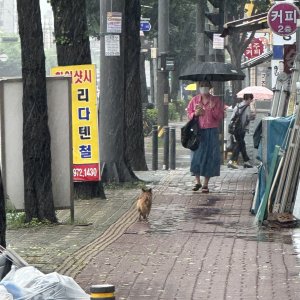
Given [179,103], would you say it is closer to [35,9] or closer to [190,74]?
[190,74]

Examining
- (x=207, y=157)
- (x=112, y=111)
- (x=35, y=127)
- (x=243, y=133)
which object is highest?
(x=35, y=127)

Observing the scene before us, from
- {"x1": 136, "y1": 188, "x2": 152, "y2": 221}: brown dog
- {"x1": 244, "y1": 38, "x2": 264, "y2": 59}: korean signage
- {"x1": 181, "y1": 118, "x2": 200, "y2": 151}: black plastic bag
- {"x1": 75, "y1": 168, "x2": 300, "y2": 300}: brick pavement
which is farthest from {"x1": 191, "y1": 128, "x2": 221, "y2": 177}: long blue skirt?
{"x1": 244, "y1": 38, "x2": 264, "y2": 59}: korean signage

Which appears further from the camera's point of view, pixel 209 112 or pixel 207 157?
pixel 207 157

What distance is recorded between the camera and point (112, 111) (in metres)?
20.8

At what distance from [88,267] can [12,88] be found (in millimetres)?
4304

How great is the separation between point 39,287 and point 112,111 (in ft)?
42.7

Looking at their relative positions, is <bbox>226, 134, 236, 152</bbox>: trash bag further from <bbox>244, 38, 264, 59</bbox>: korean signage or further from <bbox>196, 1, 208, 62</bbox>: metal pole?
<bbox>244, 38, 264, 59</bbox>: korean signage

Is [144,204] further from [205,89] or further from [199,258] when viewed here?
[205,89]

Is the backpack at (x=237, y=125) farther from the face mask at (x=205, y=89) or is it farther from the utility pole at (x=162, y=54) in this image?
the face mask at (x=205, y=89)

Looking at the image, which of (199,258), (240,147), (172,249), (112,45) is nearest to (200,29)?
(240,147)

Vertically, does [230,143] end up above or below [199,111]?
below

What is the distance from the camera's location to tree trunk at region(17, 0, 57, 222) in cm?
1452

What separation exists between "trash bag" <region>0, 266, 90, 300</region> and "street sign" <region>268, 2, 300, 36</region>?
43.2ft

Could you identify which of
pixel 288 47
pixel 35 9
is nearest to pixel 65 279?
pixel 35 9
